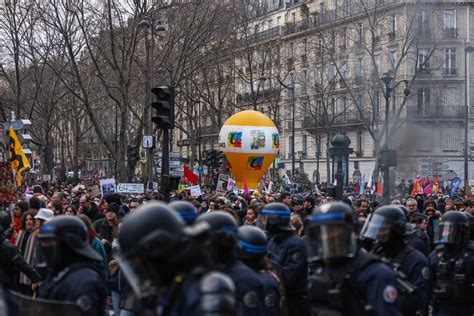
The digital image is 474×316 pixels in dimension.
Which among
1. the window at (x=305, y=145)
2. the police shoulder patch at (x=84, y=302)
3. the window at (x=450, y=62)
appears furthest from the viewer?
the window at (x=305, y=145)

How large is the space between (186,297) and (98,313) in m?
2.17

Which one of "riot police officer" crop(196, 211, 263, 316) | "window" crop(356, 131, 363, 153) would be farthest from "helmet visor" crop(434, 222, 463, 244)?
"window" crop(356, 131, 363, 153)

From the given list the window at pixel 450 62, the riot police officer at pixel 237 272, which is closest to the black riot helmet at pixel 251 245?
the riot police officer at pixel 237 272

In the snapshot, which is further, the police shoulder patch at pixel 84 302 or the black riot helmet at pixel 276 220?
the black riot helmet at pixel 276 220

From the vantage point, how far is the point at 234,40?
131 ft

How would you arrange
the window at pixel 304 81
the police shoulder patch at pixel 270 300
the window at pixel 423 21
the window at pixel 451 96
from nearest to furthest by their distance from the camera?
the police shoulder patch at pixel 270 300 → the window at pixel 423 21 → the window at pixel 451 96 → the window at pixel 304 81

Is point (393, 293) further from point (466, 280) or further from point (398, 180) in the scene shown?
point (398, 180)

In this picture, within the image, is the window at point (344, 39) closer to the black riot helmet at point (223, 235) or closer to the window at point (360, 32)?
the window at point (360, 32)

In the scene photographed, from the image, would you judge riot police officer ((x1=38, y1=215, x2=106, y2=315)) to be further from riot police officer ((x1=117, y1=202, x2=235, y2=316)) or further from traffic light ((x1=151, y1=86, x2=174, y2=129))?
traffic light ((x1=151, y1=86, x2=174, y2=129))

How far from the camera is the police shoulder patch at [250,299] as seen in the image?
585 centimetres

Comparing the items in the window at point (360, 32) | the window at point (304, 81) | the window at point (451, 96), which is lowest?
the window at point (451, 96)

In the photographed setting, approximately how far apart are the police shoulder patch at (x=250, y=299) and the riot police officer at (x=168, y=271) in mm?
2002

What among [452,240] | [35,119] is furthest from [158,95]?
[35,119]

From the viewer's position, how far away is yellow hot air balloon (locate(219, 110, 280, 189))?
32.0 meters
